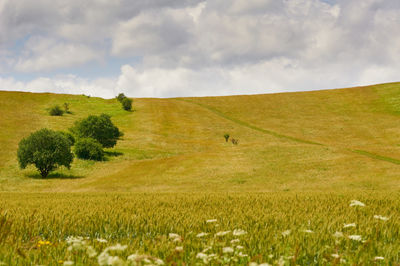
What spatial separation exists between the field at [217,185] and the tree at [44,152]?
5.60 ft

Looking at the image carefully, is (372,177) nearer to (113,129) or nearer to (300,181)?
(300,181)

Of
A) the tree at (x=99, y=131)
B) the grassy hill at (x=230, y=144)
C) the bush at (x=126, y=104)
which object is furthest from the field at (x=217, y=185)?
the tree at (x=99, y=131)

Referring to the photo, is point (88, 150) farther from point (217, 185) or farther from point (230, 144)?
point (217, 185)

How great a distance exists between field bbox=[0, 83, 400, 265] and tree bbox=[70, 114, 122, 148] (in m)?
3.07

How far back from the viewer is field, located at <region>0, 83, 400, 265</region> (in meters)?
3.93

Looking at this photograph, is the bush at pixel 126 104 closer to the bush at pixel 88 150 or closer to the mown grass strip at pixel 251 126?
the mown grass strip at pixel 251 126

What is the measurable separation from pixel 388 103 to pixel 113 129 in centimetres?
8412

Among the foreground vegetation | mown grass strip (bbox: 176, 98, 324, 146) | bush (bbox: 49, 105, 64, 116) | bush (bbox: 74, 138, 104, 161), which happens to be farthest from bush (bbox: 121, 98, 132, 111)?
the foreground vegetation

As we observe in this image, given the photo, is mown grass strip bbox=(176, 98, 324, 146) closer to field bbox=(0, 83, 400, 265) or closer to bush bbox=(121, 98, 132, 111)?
field bbox=(0, 83, 400, 265)

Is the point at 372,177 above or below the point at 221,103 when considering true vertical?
below

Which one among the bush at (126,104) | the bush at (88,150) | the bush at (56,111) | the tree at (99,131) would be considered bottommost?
the bush at (88,150)

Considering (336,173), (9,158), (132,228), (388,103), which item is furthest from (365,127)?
(132,228)

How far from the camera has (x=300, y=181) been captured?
128 feet

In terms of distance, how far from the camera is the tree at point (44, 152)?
165 feet
